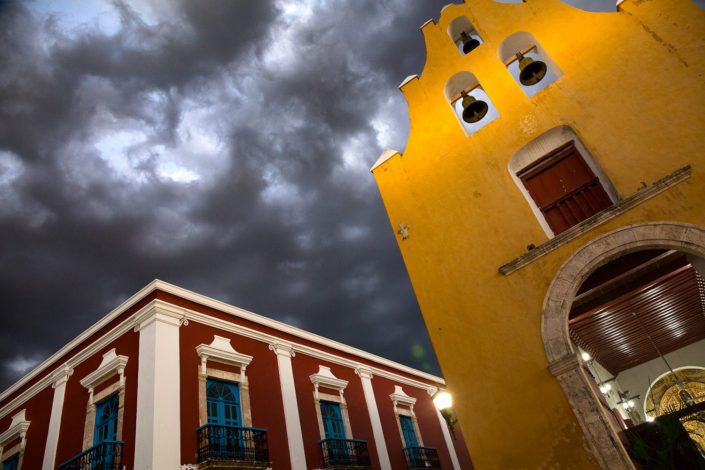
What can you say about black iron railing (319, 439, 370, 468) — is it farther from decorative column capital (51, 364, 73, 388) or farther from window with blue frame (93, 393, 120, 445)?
decorative column capital (51, 364, 73, 388)

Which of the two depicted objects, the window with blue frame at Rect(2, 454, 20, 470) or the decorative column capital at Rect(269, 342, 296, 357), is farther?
the decorative column capital at Rect(269, 342, 296, 357)

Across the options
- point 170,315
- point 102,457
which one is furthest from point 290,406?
point 102,457

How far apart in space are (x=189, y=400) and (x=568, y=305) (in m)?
7.51

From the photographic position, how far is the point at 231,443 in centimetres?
878

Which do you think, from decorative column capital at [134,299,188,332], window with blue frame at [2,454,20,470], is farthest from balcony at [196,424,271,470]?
window with blue frame at [2,454,20,470]

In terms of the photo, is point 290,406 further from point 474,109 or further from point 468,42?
point 468,42

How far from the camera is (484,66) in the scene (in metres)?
6.91

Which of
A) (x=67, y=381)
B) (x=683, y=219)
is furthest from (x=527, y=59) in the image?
(x=67, y=381)

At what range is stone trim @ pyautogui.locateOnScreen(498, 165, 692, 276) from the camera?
4.81m

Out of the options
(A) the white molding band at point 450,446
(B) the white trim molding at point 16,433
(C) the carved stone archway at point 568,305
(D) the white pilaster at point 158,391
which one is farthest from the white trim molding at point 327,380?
(C) the carved stone archway at point 568,305

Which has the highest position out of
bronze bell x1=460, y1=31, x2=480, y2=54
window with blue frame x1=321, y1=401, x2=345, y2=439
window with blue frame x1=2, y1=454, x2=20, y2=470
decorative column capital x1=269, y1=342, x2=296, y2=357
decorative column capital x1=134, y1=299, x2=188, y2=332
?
bronze bell x1=460, y1=31, x2=480, y2=54

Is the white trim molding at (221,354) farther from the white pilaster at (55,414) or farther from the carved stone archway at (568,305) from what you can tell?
the carved stone archway at (568,305)

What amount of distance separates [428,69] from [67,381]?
11484mm

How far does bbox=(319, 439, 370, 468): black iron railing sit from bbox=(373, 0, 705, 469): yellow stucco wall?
22.9 ft
